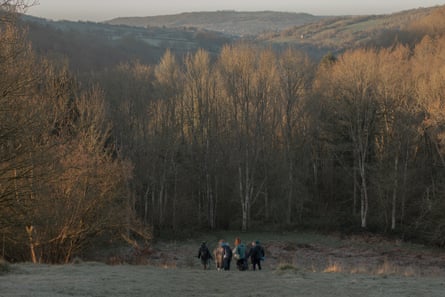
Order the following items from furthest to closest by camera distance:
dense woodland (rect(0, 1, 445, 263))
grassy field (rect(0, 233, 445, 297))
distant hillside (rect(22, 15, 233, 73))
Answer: distant hillside (rect(22, 15, 233, 73)) → dense woodland (rect(0, 1, 445, 263)) → grassy field (rect(0, 233, 445, 297))

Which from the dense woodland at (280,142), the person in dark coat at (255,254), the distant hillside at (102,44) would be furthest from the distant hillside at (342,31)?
the person in dark coat at (255,254)

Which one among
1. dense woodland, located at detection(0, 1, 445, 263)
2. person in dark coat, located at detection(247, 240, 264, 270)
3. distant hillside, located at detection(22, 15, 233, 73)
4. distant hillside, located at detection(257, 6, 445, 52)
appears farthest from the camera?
distant hillside, located at detection(257, 6, 445, 52)

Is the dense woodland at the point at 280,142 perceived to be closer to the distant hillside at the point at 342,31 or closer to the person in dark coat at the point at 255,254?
the person in dark coat at the point at 255,254

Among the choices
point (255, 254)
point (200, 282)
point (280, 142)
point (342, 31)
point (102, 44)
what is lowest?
point (255, 254)

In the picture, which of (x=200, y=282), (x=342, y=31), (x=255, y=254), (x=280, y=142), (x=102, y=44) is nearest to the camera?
(x=200, y=282)

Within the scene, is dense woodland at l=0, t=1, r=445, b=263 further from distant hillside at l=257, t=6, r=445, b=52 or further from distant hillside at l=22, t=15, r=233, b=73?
distant hillside at l=257, t=6, r=445, b=52

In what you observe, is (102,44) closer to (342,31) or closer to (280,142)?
(280,142)

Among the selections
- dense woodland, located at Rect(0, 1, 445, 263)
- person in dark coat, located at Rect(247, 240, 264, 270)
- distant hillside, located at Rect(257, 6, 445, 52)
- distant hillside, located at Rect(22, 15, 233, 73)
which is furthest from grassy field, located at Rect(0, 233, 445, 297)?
distant hillside, located at Rect(257, 6, 445, 52)

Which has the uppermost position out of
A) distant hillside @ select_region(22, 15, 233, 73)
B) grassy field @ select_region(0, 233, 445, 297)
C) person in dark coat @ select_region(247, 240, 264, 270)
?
distant hillside @ select_region(22, 15, 233, 73)

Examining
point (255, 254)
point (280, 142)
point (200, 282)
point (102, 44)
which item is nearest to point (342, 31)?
point (102, 44)

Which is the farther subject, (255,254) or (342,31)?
(342,31)

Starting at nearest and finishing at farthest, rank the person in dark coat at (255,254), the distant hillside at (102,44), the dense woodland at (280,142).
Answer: the person in dark coat at (255,254), the dense woodland at (280,142), the distant hillside at (102,44)

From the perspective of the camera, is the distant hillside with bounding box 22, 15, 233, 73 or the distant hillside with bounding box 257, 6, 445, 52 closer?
the distant hillside with bounding box 22, 15, 233, 73

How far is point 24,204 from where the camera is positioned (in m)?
17.7
